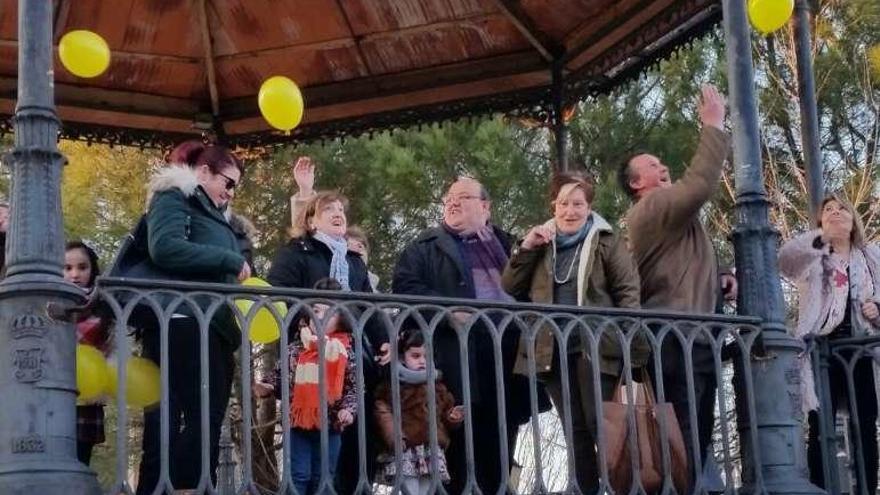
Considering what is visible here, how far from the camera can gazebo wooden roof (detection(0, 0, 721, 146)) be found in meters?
8.76

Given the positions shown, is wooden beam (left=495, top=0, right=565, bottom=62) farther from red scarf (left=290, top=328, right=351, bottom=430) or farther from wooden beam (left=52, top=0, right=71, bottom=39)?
red scarf (left=290, top=328, right=351, bottom=430)

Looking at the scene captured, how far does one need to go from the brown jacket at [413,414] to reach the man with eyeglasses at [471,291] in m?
0.12

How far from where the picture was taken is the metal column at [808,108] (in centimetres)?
749

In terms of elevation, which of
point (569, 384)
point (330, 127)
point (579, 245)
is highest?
point (330, 127)

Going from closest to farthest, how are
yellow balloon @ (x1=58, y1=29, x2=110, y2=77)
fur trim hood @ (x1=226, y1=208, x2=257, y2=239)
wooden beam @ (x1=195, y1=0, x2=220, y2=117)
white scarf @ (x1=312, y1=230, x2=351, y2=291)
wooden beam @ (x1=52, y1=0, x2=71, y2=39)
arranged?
fur trim hood @ (x1=226, y1=208, x2=257, y2=239), white scarf @ (x1=312, y1=230, x2=351, y2=291), yellow balloon @ (x1=58, y1=29, x2=110, y2=77), wooden beam @ (x1=52, y1=0, x2=71, y2=39), wooden beam @ (x1=195, y1=0, x2=220, y2=117)

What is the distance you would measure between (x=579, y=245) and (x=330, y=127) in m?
3.83

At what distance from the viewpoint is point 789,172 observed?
16.9 m

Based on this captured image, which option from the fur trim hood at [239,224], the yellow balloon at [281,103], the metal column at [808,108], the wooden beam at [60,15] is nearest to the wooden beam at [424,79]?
the yellow balloon at [281,103]

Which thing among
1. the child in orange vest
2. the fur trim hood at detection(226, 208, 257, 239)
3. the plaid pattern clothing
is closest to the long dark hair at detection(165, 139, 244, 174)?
the fur trim hood at detection(226, 208, 257, 239)

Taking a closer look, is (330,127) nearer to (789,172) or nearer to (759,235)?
(759,235)

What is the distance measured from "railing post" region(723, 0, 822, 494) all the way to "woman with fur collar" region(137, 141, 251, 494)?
86.9 inches

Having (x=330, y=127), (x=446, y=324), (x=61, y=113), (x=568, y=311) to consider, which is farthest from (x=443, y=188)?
(x=568, y=311)

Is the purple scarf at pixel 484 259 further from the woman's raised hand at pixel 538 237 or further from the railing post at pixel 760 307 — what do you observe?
the railing post at pixel 760 307

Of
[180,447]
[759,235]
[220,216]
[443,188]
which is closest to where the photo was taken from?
[180,447]
